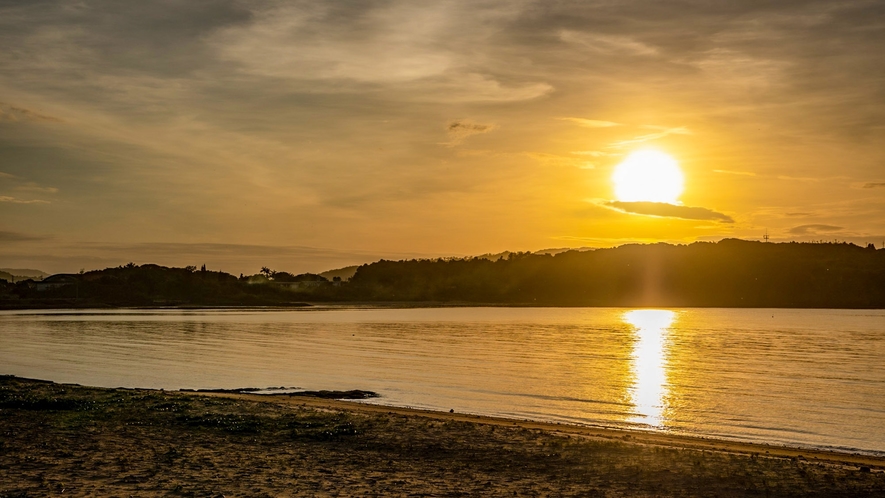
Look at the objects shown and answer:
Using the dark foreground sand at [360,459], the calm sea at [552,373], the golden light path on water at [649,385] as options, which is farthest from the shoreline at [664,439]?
the golden light path on water at [649,385]

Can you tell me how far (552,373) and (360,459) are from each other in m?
30.5

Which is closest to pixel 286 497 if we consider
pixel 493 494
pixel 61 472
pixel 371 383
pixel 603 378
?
pixel 493 494

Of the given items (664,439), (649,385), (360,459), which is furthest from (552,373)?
(360,459)

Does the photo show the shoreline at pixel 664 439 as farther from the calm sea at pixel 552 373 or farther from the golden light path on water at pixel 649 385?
the golden light path on water at pixel 649 385

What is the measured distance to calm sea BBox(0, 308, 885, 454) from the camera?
96.0ft

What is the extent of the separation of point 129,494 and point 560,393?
25708 millimetres

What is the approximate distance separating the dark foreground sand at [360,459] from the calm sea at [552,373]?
6692mm

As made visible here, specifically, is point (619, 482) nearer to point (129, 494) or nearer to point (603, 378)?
point (129, 494)

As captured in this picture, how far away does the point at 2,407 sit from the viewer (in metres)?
24.0

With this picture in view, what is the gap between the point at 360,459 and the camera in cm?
1748

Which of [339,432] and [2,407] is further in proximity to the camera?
[2,407]

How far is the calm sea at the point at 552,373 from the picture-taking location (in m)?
29.3

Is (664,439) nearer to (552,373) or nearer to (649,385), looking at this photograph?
(649,385)

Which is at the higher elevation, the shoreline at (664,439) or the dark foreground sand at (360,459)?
the dark foreground sand at (360,459)
